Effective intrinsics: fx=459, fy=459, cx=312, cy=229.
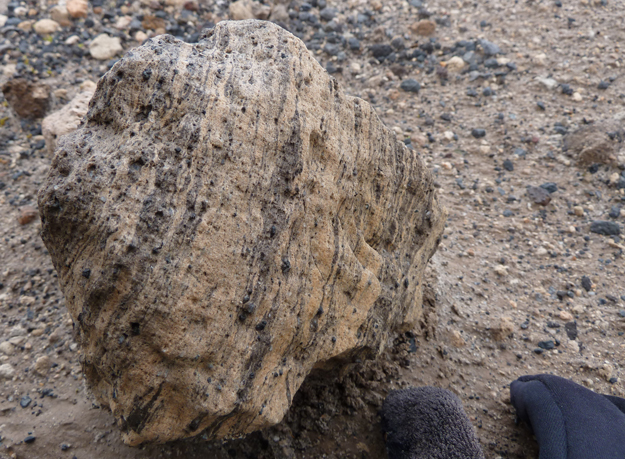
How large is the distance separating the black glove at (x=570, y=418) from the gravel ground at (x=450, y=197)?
0.19 metres

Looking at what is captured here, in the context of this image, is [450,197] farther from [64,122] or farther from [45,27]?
[45,27]

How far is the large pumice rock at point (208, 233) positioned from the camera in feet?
5.21

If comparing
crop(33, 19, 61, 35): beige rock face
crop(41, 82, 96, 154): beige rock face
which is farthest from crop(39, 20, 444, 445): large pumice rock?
crop(33, 19, 61, 35): beige rock face

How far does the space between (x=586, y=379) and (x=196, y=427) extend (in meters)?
2.39

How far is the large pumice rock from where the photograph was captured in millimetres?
1587

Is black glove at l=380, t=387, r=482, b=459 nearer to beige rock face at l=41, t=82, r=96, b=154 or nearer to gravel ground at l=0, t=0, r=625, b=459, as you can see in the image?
gravel ground at l=0, t=0, r=625, b=459

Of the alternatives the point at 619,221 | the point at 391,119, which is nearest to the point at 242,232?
the point at 391,119

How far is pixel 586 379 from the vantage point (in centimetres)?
281

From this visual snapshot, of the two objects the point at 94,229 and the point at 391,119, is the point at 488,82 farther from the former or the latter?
the point at 94,229

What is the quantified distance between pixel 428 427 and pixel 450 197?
2.05 meters

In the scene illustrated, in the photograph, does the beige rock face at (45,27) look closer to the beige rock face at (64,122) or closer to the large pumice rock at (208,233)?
the beige rock face at (64,122)

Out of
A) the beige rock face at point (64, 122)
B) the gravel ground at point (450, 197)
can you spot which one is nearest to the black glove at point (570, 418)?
the gravel ground at point (450, 197)

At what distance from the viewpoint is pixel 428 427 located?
7.31ft

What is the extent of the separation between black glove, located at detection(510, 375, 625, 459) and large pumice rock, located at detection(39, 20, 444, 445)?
1192 millimetres
